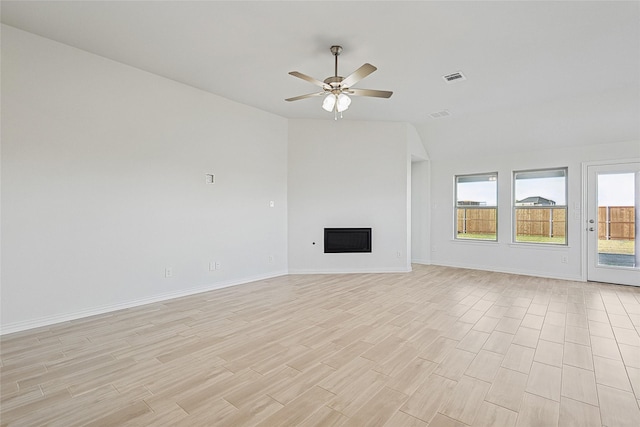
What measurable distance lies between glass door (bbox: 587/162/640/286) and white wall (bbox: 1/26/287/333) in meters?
6.21

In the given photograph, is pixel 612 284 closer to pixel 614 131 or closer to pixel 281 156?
pixel 614 131

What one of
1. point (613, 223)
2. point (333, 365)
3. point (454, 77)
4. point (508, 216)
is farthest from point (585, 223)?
point (333, 365)

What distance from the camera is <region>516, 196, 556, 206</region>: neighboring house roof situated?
19.5ft

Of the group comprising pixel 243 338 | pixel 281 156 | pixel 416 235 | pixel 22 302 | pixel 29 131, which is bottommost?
pixel 243 338

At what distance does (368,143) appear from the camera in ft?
20.3

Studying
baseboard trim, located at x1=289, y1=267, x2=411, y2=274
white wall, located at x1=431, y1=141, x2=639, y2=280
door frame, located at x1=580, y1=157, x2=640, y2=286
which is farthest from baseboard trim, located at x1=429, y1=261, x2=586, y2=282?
baseboard trim, located at x1=289, y1=267, x2=411, y2=274

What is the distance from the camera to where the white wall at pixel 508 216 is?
5516 millimetres

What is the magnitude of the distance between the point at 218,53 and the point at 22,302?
341 cm

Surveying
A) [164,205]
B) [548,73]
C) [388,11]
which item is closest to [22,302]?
[164,205]

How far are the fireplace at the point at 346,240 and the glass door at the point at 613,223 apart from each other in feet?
13.2

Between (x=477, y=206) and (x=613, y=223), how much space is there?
223 cm

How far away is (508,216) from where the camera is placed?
627 cm

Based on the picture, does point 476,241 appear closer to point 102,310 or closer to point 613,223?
point 613,223

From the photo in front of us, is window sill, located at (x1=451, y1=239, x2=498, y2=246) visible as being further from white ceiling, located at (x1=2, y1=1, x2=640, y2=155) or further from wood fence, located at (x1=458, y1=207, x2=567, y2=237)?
white ceiling, located at (x1=2, y1=1, x2=640, y2=155)
